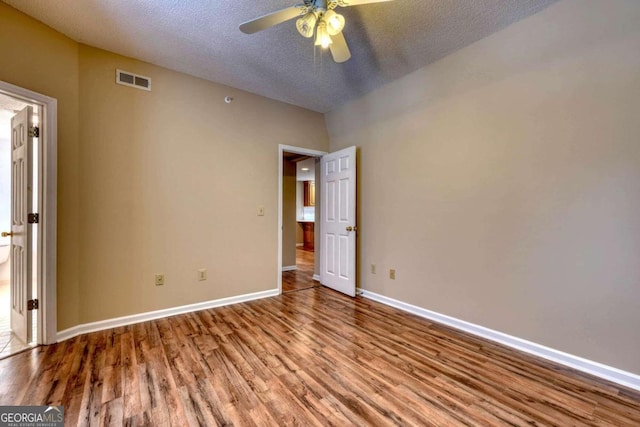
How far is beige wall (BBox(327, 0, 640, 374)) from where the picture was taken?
184 cm

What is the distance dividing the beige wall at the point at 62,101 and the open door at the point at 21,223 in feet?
0.65

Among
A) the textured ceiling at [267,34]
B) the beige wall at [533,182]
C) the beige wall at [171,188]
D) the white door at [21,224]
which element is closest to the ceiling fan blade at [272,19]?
the textured ceiling at [267,34]

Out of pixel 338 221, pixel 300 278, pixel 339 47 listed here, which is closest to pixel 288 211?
pixel 300 278

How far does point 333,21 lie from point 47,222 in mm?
2786

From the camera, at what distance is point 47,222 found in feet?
7.36

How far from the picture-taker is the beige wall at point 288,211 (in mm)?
5422

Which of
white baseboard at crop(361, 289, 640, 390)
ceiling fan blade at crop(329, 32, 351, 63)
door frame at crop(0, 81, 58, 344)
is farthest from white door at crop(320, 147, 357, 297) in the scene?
door frame at crop(0, 81, 58, 344)

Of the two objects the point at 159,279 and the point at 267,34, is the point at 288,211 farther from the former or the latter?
the point at 267,34

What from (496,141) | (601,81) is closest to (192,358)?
(496,141)

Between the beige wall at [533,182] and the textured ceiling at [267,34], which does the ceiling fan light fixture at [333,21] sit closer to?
the textured ceiling at [267,34]

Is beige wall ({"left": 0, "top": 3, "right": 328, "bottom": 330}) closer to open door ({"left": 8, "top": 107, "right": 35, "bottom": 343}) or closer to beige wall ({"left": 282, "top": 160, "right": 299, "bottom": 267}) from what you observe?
open door ({"left": 8, "top": 107, "right": 35, "bottom": 343})

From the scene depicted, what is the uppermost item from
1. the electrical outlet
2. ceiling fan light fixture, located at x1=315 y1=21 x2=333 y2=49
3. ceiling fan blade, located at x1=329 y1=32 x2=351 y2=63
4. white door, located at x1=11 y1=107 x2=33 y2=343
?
ceiling fan blade, located at x1=329 y1=32 x2=351 y2=63

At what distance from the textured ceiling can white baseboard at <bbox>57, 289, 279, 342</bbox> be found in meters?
2.66

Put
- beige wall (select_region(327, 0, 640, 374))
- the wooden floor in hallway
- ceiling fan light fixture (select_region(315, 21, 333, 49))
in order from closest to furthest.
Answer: ceiling fan light fixture (select_region(315, 21, 333, 49)), beige wall (select_region(327, 0, 640, 374)), the wooden floor in hallway
